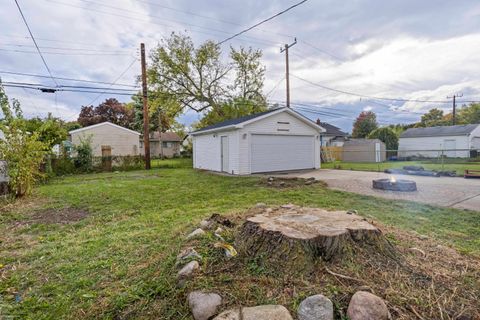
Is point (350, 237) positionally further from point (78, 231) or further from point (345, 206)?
point (78, 231)

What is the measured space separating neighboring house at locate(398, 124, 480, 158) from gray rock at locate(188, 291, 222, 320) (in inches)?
916

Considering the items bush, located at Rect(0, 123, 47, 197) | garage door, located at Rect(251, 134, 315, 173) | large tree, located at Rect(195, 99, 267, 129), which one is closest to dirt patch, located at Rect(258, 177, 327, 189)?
garage door, located at Rect(251, 134, 315, 173)

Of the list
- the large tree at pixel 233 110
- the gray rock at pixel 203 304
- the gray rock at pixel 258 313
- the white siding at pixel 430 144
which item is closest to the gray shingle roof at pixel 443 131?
the white siding at pixel 430 144

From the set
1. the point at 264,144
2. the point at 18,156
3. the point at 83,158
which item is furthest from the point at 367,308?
the point at 83,158

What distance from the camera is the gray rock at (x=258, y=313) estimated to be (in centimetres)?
156

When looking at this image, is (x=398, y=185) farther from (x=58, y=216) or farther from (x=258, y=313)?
(x=58, y=216)

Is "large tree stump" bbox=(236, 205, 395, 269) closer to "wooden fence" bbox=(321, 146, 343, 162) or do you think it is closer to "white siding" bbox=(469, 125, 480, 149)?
"wooden fence" bbox=(321, 146, 343, 162)

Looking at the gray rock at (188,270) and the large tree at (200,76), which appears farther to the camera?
the large tree at (200,76)

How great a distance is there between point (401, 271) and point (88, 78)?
1542cm

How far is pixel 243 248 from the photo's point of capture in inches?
91.5

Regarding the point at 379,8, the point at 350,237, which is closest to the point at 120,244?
the point at 350,237

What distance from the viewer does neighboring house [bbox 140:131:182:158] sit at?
30.9 meters

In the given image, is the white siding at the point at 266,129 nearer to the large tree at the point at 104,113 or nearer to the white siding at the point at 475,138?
the white siding at the point at 475,138

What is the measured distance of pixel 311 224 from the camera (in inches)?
95.3
